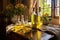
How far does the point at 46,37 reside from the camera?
4.05 ft

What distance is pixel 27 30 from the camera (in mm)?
1432

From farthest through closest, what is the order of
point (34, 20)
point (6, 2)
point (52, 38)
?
point (6, 2) → point (34, 20) → point (52, 38)

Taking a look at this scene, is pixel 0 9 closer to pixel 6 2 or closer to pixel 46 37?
pixel 6 2

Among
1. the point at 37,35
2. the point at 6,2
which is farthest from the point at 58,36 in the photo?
the point at 6,2

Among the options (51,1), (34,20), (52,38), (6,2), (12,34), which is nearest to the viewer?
(52,38)

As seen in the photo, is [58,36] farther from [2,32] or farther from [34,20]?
[2,32]

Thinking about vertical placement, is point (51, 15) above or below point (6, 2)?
below

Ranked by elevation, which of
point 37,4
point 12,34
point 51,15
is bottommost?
point 12,34

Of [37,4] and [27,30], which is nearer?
[27,30]

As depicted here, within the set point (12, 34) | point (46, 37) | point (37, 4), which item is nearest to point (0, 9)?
point (37, 4)

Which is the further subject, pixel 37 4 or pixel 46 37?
pixel 37 4

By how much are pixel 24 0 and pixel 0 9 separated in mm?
773

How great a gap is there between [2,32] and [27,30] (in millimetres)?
290

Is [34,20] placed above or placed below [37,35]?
above
